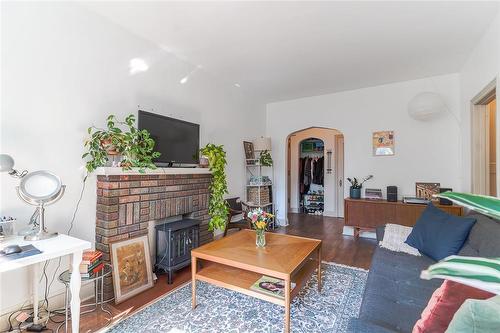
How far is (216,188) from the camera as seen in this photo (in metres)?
3.29

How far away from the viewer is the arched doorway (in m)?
6.08

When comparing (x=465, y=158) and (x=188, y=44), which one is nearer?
(x=188, y=44)

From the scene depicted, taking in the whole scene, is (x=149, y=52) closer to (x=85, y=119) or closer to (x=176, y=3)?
(x=176, y=3)

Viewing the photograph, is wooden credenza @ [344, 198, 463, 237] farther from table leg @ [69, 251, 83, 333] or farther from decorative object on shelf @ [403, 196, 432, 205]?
table leg @ [69, 251, 83, 333]

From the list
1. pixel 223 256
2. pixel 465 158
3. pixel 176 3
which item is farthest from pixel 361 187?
pixel 176 3

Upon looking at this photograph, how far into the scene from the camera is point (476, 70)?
9.30 feet

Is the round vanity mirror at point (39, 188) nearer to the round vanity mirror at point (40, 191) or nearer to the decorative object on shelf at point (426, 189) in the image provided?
the round vanity mirror at point (40, 191)

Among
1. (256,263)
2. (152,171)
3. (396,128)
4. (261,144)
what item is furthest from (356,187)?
(152,171)

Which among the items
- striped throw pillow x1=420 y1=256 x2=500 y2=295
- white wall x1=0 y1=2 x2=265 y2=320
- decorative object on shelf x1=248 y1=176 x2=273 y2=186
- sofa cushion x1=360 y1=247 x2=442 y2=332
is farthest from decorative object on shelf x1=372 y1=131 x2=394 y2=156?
striped throw pillow x1=420 y1=256 x2=500 y2=295

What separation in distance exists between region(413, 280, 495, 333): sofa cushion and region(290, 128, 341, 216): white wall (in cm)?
513

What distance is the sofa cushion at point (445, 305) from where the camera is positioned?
832 millimetres

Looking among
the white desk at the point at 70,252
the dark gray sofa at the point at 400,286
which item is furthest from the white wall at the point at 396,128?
the white desk at the point at 70,252

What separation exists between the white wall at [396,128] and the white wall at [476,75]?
23cm

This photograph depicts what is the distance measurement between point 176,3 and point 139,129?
1190 mm
